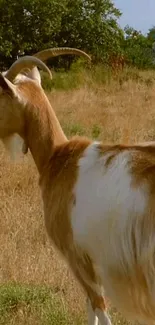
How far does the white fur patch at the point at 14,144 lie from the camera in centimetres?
571

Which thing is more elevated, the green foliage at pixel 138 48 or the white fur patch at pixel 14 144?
the white fur patch at pixel 14 144

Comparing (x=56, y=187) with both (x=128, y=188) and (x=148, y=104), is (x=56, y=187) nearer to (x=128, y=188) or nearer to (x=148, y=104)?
(x=128, y=188)

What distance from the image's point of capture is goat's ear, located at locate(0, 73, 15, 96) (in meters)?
5.46

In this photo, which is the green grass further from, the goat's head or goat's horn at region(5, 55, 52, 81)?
goat's horn at region(5, 55, 52, 81)

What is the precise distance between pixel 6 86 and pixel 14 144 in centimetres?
50

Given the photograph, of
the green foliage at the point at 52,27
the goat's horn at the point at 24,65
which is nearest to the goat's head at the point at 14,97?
the goat's horn at the point at 24,65

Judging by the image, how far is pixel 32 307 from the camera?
5676mm

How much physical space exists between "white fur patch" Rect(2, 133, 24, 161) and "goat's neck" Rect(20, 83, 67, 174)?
0.43ft

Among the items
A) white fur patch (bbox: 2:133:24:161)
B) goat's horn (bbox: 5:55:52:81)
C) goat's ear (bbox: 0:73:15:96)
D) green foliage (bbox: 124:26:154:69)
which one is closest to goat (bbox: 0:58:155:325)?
→ goat's ear (bbox: 0:73:15:96)

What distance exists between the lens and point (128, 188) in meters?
4.54

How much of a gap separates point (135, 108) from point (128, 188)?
1101 centimetres

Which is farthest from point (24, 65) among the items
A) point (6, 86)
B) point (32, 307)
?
point (32, 307)

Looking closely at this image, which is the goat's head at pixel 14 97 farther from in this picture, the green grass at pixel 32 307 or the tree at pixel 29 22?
the tree at pixel 29 22

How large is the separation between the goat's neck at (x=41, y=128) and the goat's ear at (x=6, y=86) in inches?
6.5
